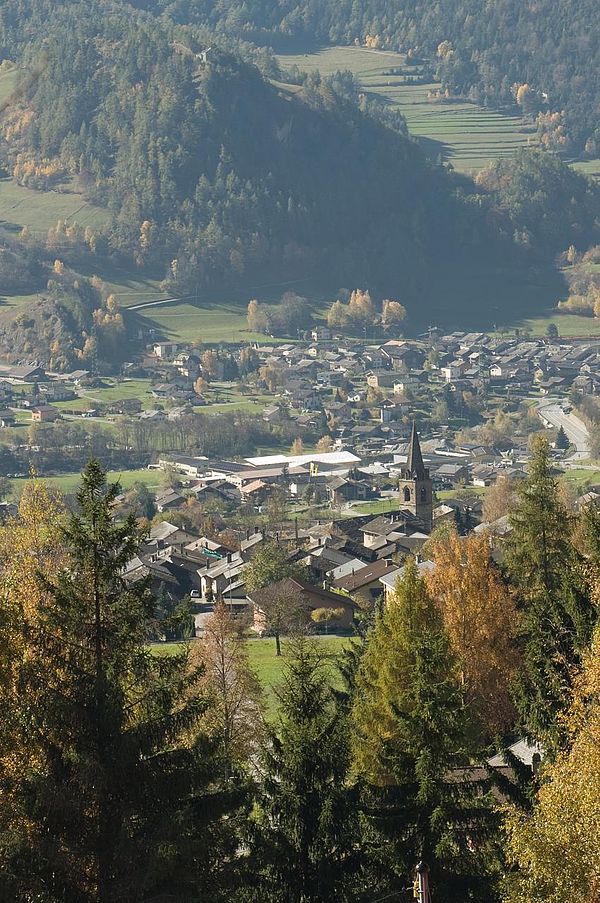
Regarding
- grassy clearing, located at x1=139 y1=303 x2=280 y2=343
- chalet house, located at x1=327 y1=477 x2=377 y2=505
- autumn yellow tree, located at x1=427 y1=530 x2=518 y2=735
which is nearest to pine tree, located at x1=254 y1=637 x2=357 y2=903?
autumn yellow tree, located at x1=427 y1=530 x2=518 y2=735

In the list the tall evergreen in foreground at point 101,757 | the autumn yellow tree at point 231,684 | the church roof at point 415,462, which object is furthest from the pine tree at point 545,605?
the church roof at point 415,462

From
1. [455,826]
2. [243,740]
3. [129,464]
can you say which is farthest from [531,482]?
[129,464]

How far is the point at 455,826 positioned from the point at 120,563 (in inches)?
245

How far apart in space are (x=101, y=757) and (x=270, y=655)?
31.6 m

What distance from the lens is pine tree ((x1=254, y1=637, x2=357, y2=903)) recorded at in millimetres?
18688

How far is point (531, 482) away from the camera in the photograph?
34.8 meters

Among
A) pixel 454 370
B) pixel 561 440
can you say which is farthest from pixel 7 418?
pixel 454 370

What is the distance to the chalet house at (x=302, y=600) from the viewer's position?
54.7 meters

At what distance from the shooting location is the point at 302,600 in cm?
5497

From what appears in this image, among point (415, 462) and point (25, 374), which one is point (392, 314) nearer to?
point (25, 374)

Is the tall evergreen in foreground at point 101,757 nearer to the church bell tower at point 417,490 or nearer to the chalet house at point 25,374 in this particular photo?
the church bell tower at point 417,490

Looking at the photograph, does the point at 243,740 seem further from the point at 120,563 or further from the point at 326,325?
the point at 326,325

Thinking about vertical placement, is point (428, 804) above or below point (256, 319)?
above

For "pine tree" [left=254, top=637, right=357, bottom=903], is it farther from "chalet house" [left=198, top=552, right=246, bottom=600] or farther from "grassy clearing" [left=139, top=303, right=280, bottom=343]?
"grassy clearing" [left=139, top=303, right=280, bottom=343]
